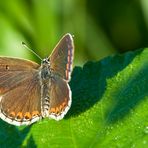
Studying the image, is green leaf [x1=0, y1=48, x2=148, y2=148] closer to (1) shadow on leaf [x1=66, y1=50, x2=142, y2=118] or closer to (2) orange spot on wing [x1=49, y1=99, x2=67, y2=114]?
(1) shadow on leaf [x1=66, y1=50, x2=142, y2=118]

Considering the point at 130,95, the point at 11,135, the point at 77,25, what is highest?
the point at 11,135

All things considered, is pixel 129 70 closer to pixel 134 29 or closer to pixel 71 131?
pixel 71 131

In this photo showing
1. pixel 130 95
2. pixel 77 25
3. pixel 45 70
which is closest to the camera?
pixel 130 95

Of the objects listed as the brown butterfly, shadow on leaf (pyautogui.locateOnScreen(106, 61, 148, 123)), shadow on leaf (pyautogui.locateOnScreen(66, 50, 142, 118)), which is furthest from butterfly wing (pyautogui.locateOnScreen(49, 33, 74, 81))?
shadow on leaf (pyautogui.locateOnScreen(106, 61, 148, 123))

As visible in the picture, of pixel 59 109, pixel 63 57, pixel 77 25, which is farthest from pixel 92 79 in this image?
pixel 77 25

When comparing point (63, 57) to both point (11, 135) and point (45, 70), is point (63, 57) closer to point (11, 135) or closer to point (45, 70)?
point (45, 70)
